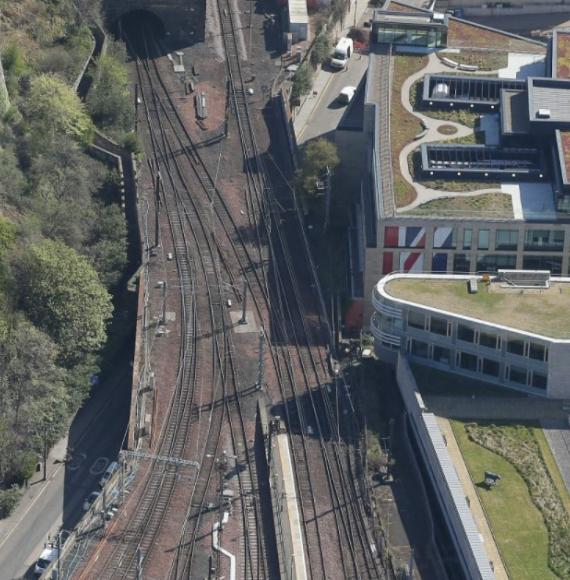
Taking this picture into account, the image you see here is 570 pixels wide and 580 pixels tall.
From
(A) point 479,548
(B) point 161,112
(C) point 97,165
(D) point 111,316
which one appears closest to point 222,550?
(A) point 479,548

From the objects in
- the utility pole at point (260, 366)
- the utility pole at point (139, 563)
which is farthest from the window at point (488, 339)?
the utility pole at point (139, 563)

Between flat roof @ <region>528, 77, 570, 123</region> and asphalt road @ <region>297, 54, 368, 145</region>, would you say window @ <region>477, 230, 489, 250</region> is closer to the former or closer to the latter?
flat roof @ <region>528, 77, 570, 123</region>

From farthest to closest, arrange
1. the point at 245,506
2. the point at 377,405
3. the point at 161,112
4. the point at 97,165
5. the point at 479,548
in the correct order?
the point at 161,112, the point at 97,165, the point at 377,405, the point at 245,506, the point at 479,548

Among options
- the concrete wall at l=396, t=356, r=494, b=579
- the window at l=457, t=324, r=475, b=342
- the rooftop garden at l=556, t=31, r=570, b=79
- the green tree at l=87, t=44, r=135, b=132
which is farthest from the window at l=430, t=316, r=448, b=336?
the green tree at l=87, t=44, r=135, b=132

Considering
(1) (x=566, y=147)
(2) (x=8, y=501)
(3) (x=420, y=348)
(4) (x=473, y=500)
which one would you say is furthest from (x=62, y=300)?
(1) (x=566, y=147)

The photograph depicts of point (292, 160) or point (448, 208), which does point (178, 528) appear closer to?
point (448, 208)

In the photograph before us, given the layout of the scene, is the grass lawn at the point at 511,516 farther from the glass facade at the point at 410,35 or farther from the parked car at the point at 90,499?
the glass facade at the point at 410,35
